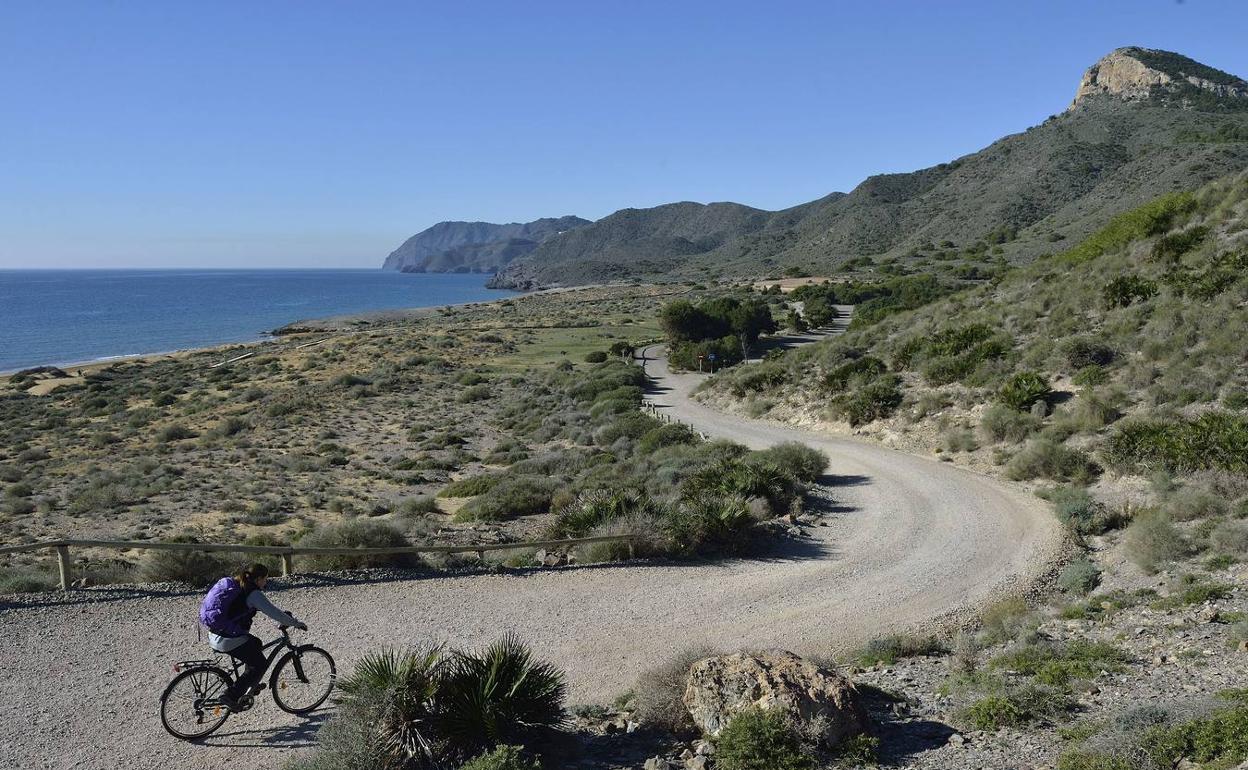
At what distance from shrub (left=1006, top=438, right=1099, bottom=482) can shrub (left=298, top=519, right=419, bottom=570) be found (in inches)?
533

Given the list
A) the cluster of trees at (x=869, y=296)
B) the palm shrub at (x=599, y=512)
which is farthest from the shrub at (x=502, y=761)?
the cluster of trees at (x=869, y=296)

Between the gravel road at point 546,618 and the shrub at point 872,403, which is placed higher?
the shrub at point 872,403

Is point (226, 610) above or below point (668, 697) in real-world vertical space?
above

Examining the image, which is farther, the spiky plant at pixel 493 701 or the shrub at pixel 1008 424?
the shrub at pixel 1008 424

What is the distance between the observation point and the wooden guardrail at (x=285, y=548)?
11531mm

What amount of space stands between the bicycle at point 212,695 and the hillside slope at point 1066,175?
79.1 metres

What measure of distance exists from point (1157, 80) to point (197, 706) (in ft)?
474

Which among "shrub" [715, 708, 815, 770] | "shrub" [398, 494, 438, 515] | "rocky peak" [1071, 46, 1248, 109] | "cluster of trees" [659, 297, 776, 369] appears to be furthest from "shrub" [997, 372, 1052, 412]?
"rocky peak" [1071, 46, 1248, 109]

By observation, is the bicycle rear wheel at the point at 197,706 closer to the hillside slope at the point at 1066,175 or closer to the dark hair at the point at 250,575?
the dark hair at the point at 250,575

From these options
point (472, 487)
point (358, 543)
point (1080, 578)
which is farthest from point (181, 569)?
point (1080, 578)

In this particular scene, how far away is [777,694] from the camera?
7.20m

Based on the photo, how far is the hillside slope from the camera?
83.6m

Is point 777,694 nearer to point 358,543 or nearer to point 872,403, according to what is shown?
point 358,543

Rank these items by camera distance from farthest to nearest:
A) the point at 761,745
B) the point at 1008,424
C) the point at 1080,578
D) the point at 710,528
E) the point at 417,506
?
1. the point at 417,506
2. the point at 1008,424
3. the point at 710,528
4. the point at 1080,578
5. the point at 761,745
